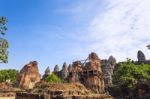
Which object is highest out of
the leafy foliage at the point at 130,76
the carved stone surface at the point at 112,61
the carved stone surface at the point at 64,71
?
the carved stone surface at the point at 112,61

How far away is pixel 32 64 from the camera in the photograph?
2638 inches

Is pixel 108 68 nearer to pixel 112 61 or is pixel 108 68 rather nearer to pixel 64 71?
pixel 112 61

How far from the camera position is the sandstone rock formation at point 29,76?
2562 inches

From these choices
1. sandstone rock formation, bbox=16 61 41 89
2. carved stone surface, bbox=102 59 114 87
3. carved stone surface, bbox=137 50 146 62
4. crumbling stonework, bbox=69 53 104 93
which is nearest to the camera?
crumbling stonework, bbox=69 53 104 93

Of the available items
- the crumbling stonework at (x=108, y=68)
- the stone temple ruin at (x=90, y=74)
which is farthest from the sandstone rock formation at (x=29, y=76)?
the crumbling stonework at (x=108, y=68)

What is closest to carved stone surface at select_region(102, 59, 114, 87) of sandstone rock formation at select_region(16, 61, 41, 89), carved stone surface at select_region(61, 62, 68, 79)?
carved stone surface at select_region(61, 62, 68, 79)

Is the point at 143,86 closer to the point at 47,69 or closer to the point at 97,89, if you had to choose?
the point at 97,89

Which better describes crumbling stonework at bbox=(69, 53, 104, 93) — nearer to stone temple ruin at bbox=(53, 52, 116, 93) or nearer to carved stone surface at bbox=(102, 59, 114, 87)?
stone temple ruin at bbox=(53, 52, 116, 93)

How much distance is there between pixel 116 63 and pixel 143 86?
2254 inches

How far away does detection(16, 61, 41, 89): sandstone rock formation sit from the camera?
65062mm

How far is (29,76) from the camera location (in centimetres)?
6562

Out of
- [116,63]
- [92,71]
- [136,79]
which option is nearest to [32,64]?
[92,71]

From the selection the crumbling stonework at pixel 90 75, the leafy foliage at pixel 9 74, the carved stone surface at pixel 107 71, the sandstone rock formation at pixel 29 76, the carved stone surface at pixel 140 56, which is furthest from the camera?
the carved stone surface at pixel 140 56

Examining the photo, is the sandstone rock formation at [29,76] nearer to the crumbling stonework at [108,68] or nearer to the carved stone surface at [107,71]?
the crumbling stonework at [108,68]
